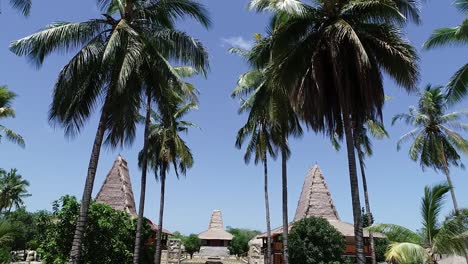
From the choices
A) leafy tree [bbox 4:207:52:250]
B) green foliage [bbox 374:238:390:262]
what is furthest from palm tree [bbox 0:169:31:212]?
green foliage [bbox 374:238:390:262]

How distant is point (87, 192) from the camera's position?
42.9 feet

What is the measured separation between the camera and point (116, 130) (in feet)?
52.1

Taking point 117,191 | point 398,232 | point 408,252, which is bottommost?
point 408,252

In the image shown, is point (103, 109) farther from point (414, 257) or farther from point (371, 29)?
point (414, 257)

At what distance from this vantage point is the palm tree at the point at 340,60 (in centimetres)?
1286

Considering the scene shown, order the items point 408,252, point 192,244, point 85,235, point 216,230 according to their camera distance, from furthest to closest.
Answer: point 192,244 < point 216,230 < point 85,235 < point 408,252

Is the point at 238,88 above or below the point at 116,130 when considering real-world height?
above

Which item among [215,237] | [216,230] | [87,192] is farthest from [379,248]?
[216,230]

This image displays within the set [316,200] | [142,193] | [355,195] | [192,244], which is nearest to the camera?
[355,195]

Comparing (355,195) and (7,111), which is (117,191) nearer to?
(7,111)

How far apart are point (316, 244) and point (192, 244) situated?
50.2 m

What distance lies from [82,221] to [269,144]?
1527 centimetres

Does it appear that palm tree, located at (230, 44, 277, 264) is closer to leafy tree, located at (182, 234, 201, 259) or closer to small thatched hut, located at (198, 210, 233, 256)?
small thatched hut, located at (198, 210, 233, 256)

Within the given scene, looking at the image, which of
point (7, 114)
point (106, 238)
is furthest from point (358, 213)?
point (7, 114)
